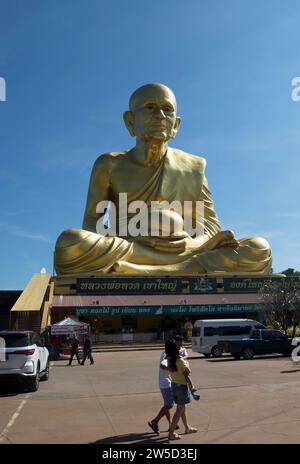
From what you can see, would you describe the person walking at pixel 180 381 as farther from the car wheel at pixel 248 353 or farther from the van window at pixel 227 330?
the van window at pixel 227 330

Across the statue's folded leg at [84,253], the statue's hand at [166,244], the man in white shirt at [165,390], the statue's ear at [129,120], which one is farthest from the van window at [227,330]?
the statue's ear at [129,120]

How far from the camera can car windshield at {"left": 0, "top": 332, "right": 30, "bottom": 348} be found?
348 inches

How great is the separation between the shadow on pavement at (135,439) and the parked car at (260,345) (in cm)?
973

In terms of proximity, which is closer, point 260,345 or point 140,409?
point 140,409

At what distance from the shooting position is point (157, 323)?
27156mm

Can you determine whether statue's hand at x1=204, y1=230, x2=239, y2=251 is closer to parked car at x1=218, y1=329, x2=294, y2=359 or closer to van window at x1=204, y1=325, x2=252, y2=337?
van window at x1=204, y1=325, x2=252, y2=337

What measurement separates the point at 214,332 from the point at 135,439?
1267 centimetres

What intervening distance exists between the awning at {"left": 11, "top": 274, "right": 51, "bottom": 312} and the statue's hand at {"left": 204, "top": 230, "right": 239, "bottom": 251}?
8.87 metres

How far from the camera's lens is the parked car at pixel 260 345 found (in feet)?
49.4

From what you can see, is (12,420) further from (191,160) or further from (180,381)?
(191,160)

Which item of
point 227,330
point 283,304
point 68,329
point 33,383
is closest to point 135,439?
point 33,383

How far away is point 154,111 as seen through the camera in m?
27.7

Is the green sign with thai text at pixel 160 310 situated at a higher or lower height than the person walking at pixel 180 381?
higher

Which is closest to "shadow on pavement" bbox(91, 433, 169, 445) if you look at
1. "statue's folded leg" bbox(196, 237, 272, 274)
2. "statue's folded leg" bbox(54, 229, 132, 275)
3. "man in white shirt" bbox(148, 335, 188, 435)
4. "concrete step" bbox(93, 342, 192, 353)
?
"man in white shirt" bbox(148, 335, 188, 435)
